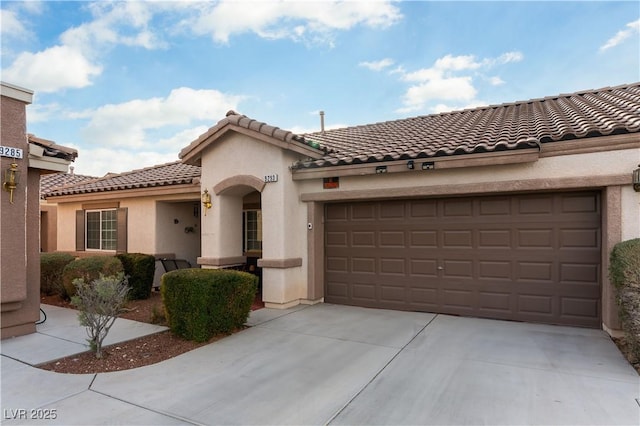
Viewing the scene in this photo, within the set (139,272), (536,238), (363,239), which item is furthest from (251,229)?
(536,238)

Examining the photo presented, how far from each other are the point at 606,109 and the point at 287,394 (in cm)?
976

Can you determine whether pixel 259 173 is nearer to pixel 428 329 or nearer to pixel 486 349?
pixel 428 329

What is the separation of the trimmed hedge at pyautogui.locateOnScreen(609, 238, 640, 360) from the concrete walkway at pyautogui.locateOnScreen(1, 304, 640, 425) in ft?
1.57

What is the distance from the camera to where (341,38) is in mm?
11789

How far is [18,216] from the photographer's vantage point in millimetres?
6785

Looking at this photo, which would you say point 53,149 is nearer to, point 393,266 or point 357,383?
point 357,383

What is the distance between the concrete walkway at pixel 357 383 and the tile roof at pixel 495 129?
12.3 feet

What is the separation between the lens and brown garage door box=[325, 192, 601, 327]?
718cm

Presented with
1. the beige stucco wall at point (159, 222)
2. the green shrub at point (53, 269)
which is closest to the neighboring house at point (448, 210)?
the beige stucco wall at point (159, 222)

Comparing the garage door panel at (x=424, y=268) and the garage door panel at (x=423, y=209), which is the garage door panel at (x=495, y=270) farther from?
the garage door panel at (x=423, y=209)

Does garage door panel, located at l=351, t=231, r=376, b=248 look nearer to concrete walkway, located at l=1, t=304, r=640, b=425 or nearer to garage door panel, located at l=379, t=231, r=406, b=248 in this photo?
garage door panel, located at l=379, t=231, r=406, b=248

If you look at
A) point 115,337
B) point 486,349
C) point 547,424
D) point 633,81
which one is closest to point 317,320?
point 486,349

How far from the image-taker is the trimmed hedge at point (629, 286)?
16.2 feet

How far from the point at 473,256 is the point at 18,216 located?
30.5 feet
